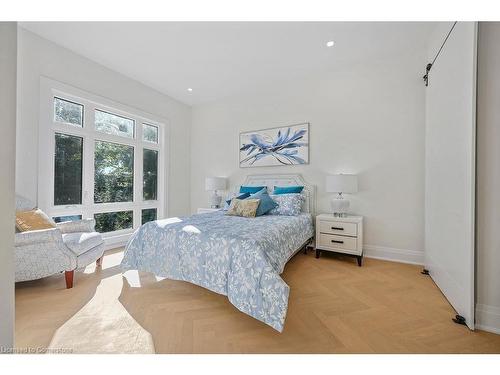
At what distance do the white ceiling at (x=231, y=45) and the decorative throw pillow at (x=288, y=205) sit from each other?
6.80ft

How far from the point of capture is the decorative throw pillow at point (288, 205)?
3109mm

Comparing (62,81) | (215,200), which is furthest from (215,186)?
(62,81)

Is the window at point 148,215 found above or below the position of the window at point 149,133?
below

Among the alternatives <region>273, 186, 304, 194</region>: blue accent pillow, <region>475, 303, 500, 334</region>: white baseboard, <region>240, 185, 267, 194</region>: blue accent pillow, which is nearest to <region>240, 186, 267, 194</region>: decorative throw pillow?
<region>240, 185, 267, 194</region>: blue accent pillow

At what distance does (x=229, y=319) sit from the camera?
1672 millimetres

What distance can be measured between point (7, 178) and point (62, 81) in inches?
121

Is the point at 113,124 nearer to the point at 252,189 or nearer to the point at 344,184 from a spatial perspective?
the point at 252,189

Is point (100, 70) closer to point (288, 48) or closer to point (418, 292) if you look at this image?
point (288, 48)

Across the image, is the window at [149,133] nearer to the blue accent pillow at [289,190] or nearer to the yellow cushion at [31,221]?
the yellow cushion at [31,221]

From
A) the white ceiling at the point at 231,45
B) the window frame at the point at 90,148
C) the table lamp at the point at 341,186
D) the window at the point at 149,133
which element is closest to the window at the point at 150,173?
the window frame at the point at 90,148
